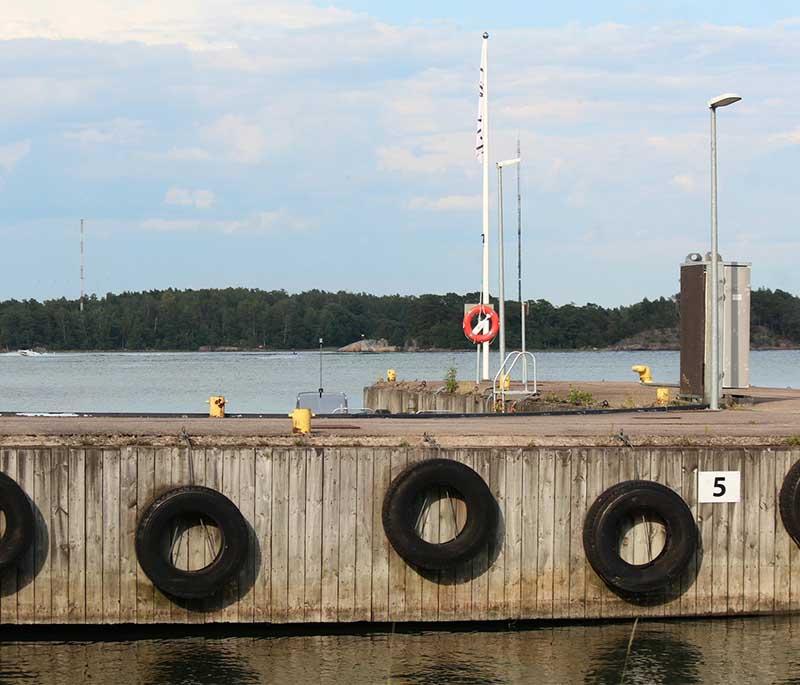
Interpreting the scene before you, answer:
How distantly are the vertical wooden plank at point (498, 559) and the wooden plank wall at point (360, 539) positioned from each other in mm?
20

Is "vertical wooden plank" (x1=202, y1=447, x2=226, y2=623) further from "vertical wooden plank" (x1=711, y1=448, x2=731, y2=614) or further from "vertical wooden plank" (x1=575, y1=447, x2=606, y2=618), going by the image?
"vertical wooden plank" (x1=711, y1=448, x2=731, y2=614)

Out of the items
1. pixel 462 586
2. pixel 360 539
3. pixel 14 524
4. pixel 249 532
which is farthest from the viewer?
pixel 462 586

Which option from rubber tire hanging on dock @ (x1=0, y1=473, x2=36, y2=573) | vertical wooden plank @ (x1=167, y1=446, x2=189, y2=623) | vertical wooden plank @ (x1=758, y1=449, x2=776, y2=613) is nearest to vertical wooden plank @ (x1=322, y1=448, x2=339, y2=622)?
vertical wooden plank @ (x1=167, y1=446, x2=189, y2=623)

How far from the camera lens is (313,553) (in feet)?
64.8

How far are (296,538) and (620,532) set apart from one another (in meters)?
4.68

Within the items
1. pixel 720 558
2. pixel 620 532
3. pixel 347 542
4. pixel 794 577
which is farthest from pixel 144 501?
pixel 794 577

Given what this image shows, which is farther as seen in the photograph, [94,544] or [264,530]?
[264,530]

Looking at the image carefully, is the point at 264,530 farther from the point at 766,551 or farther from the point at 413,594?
the point at 766,551

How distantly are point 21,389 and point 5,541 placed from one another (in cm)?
7946

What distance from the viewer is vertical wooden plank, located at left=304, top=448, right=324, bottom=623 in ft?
64.7

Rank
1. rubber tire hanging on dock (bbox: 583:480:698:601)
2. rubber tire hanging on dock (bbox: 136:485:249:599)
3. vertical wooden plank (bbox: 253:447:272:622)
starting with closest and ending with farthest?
rubber tire hanging on dock (bbox: 136:485:249:599) < vertical wooden plank (bbox: 253:447:272:622) < rubber tire hanging on dock (bbox: 583:480:698:601)

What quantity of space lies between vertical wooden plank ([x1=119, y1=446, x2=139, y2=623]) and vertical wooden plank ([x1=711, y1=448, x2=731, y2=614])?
8347 mm

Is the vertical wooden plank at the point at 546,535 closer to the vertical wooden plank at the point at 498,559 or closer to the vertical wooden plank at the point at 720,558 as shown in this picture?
the vertical wooden plank at the point at 498,559

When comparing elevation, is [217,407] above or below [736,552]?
above
